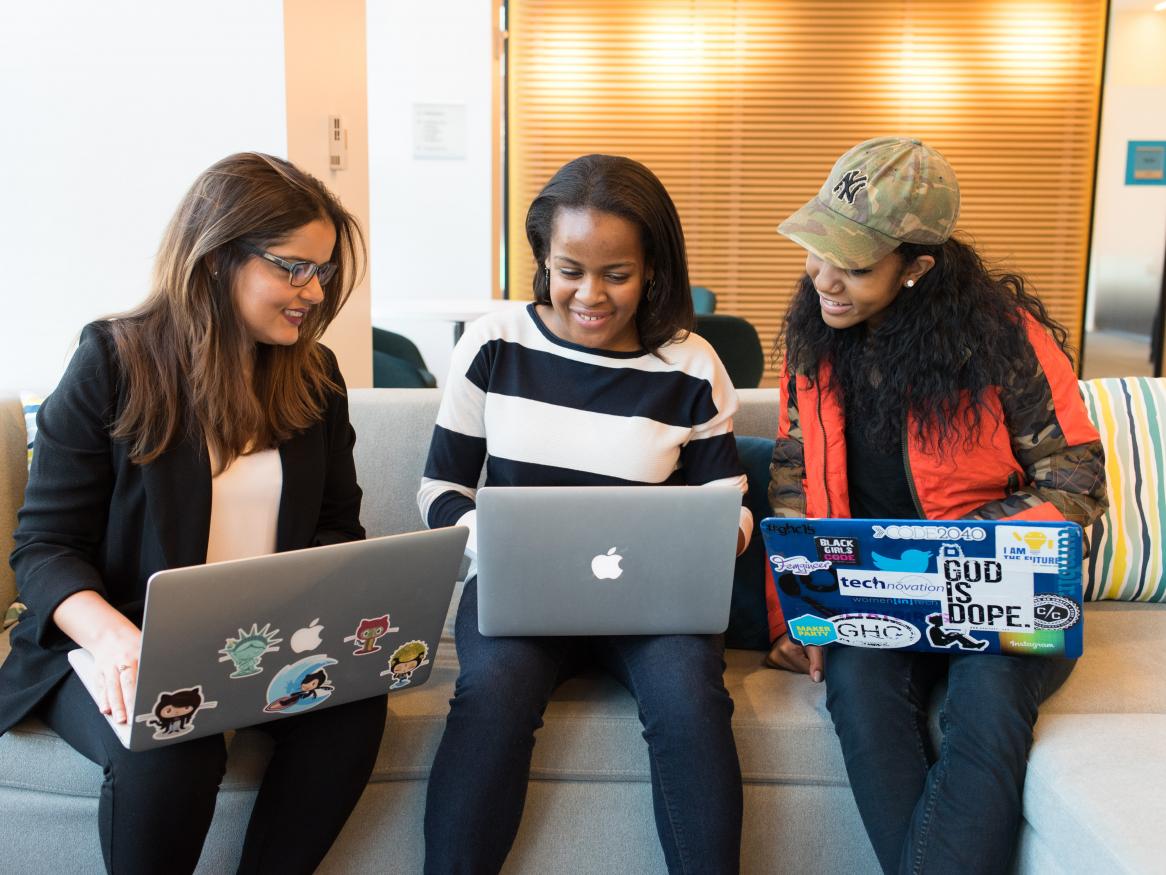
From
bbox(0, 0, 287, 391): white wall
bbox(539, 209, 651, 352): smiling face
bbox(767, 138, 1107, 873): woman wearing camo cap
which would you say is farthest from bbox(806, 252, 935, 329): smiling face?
bbox(0, 0, 287, 391): white wall

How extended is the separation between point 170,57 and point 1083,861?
2.14 m

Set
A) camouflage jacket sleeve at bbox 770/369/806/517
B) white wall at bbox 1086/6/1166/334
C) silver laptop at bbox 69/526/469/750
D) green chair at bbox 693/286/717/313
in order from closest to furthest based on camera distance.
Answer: silver laptop at bbox 69/526/469/750
camouflage jacket sleeve at bbox 770/369/806/517
green chair at bbox 693/286/717/313
white wall at bbox 1086/6/1166/334

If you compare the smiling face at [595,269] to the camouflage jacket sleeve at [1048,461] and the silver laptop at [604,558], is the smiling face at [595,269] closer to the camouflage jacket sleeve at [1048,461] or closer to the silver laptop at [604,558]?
the silver laptop at [604,558]

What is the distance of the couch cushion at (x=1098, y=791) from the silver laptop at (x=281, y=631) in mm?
800

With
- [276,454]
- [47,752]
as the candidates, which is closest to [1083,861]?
[276,454]

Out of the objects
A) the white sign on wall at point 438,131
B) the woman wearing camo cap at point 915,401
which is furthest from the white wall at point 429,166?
the woman wearing camo cap at point 915,401

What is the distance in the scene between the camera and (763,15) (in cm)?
606

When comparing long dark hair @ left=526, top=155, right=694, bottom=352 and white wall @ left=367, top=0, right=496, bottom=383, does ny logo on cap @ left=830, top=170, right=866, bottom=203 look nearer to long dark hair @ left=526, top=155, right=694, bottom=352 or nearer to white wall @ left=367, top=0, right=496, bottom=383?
long dark hair @ left=526, top=155, right=694, bottom=352

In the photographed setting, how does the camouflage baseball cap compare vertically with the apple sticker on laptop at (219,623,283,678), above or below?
above

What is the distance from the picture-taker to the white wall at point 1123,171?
593 cm

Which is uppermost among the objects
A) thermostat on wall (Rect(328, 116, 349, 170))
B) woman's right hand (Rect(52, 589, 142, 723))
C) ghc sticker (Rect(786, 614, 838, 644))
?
thermostat on wall (Rect(328, 116, 349, 170))

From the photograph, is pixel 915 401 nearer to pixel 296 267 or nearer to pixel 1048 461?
pixel 1048 461

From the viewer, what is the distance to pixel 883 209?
163cm

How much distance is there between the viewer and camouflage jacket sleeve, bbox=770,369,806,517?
1.80 meters
